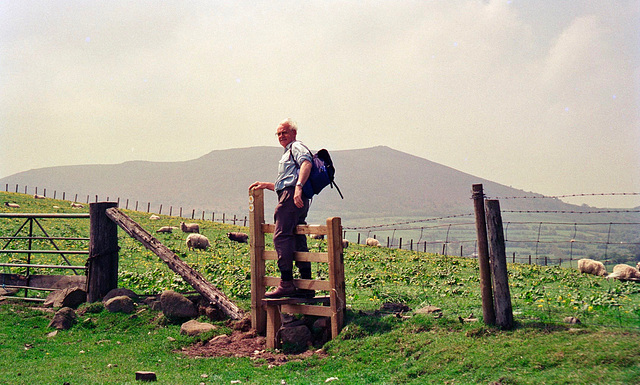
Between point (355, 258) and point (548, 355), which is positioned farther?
point (355, 258)

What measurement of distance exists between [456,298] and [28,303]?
34.4 feet

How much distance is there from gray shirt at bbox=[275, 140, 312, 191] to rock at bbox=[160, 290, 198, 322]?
3.69m

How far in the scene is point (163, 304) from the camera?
10.2m

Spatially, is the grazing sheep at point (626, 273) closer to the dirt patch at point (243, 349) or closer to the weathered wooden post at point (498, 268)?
the weathered wooden post at point (498, 268)

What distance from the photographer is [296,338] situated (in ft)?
28.0

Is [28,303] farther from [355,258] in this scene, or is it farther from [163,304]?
[355,258]

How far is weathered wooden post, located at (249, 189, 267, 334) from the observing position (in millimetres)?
9281

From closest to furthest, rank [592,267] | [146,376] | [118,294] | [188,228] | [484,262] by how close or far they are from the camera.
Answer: [146,376] → [484,262] → [118,294] → [592,267] → [188,228]

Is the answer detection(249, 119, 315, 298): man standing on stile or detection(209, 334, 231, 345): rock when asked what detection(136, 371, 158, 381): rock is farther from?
detection(249, 119, 315, 298): man standing on stile

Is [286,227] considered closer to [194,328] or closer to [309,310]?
[309,310]

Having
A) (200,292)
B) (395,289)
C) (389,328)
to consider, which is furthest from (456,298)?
(200,292)

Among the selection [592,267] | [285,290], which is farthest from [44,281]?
[592,267]

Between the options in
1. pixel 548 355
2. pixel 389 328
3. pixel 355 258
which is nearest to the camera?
pixel 548 355

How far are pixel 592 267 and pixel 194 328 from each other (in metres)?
20.5
